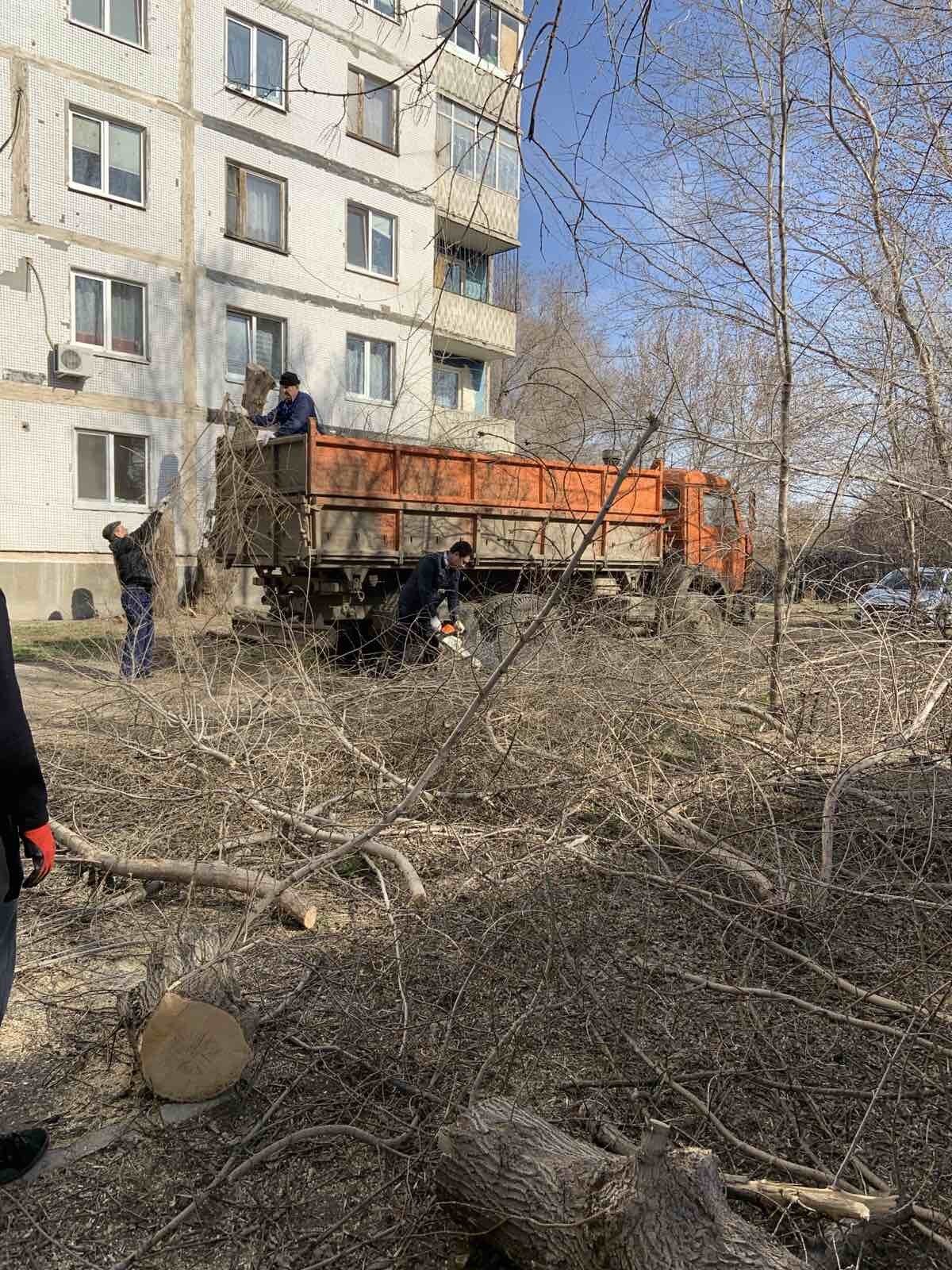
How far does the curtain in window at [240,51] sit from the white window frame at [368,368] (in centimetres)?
487

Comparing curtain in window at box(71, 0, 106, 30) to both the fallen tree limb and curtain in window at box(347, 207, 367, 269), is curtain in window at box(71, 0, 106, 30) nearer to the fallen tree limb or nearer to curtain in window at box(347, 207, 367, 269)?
curtain in window at box(347, 207, 367, 269)

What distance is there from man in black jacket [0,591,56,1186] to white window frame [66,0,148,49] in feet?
53.2

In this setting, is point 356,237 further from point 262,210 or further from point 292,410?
point 292,410

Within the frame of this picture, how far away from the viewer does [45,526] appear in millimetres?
14461

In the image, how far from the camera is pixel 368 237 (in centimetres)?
1889

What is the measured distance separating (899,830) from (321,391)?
1592 cm

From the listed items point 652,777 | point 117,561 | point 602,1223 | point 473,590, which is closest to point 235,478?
point 117,561

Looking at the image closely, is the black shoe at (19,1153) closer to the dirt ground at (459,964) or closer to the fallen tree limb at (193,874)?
the dirt ground at (459,964)

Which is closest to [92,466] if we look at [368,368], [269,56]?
[368,368]

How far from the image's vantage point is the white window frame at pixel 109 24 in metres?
14.4

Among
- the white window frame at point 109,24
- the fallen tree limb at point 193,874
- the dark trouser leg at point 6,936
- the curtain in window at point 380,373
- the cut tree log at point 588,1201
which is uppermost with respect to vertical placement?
the white window frame at point 109,24

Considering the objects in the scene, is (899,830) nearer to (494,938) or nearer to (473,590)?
(494,938)

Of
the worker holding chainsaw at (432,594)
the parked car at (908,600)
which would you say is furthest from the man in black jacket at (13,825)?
the worker holding chainsaw at (432,594)

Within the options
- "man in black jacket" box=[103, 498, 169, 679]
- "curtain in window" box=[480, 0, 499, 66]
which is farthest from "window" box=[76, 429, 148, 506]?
"curtain in window" box=[480, 0, 499, 66]
